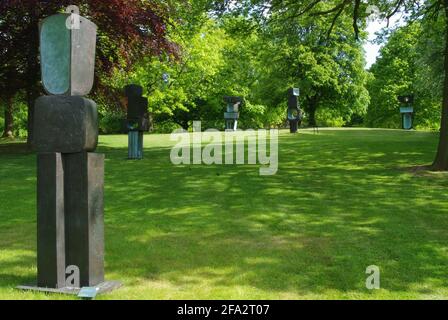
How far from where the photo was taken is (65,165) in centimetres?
491

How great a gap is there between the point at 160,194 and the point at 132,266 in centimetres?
459

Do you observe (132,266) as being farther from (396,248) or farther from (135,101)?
(135,101)

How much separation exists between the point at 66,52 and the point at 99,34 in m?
13.8

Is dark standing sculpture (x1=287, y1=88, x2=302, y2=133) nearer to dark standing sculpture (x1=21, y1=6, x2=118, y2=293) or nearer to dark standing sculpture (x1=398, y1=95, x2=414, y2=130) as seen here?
dark standing sculpture (x1=398, y1=95, x2=414, y2=130)

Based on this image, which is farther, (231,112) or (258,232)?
(231,112)

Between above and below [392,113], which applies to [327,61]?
above

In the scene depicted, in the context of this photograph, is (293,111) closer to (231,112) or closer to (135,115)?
(231,112)

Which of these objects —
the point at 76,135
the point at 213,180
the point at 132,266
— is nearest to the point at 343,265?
the point at 132,266

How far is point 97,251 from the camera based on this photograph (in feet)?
16.4

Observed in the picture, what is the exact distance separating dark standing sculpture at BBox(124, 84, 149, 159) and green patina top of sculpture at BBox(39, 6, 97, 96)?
11.0 m

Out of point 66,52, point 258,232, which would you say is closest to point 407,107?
point 258,232

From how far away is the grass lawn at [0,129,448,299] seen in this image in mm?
5113

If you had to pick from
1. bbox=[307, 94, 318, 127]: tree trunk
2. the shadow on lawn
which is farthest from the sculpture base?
bbox=[307, 94, 318, 127]: tree trunk
